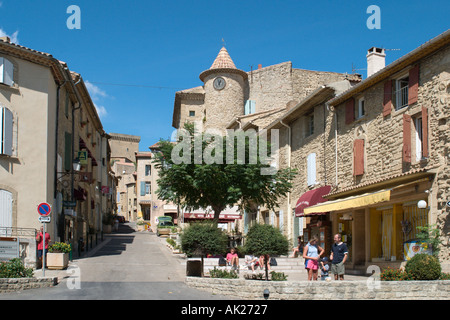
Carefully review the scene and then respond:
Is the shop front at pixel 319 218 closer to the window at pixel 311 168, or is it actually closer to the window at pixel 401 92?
the window at pixel 311 168

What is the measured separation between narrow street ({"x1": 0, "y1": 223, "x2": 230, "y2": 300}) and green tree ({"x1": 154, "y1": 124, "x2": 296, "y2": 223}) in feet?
10.5

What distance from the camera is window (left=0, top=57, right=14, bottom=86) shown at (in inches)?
781

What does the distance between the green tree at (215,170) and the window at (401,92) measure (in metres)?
7.39

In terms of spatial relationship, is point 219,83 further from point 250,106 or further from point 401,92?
point 401,92

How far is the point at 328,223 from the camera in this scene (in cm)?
2308

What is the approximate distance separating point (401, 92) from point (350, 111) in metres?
3.38

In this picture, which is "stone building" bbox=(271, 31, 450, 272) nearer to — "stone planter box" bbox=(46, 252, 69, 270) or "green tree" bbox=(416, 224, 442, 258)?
"green tree" bbox=(416, 224, 442, 258)

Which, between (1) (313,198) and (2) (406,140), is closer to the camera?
(2) (406,140)

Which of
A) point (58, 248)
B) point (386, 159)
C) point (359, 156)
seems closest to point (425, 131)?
point (386, 159)

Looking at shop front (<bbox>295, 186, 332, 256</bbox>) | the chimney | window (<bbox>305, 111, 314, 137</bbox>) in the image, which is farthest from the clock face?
the chimney

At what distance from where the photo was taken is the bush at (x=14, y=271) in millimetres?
14492

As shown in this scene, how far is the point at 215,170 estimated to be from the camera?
22.6 m
